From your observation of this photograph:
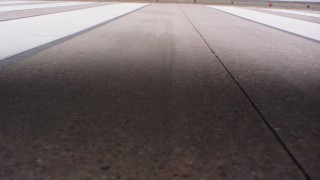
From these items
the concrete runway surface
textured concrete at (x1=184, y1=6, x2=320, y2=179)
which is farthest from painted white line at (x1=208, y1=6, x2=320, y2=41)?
the concrete runway surface

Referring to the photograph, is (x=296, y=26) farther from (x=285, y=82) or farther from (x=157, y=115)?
(x=157, y=115)

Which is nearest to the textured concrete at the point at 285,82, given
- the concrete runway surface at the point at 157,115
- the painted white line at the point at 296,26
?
the concrete runway surface at the point at 157,115

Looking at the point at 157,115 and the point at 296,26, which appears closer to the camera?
the point at 157,115

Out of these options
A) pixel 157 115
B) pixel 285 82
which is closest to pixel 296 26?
pixel 285 82

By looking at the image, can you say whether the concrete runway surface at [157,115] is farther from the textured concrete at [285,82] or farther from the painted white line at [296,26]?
the painted white line at [296,26]

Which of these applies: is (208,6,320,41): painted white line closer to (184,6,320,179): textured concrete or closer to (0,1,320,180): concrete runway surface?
(184,6,320,179): textured concrete

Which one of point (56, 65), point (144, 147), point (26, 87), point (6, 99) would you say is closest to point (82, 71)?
point (56, 65)

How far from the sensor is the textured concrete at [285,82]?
8.73 ft

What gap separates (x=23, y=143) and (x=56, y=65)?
2.63m

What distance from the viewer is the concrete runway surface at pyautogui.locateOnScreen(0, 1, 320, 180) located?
219cm

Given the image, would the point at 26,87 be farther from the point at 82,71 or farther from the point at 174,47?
the point at 174,47

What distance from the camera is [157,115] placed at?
9.99ft

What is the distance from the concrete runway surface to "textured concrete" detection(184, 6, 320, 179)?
0.01 m

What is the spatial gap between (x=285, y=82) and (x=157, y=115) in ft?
6.64
